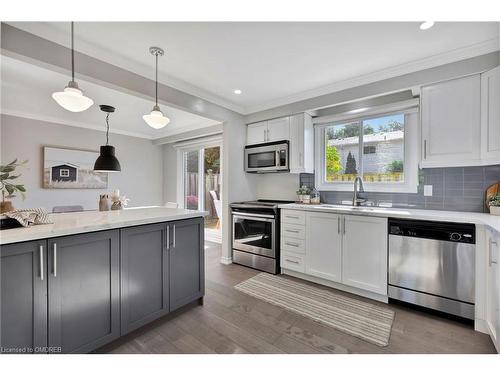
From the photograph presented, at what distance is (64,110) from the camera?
147 inches

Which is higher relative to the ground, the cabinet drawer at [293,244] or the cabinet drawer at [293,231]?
the cabinet drawer at [293,231]

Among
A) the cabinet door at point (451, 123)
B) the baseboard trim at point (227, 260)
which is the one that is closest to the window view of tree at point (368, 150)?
the cabinet door at point (451, 123)

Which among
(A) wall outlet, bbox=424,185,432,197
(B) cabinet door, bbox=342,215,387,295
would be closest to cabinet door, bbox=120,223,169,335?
(B) cabinet door, bbox=342,215,387,295

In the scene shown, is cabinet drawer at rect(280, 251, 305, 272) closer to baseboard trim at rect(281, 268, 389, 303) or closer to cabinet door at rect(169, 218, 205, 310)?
baseboard trim at rect(281, 268, 389, 303)

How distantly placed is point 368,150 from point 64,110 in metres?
4.77

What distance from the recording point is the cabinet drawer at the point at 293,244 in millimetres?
2902

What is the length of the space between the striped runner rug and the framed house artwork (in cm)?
380

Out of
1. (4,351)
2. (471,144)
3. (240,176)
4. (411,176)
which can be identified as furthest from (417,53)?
(4,351)

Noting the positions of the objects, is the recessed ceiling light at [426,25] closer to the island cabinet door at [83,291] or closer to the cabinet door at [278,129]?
the cabinet door at [278,129]

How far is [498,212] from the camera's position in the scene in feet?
6.78

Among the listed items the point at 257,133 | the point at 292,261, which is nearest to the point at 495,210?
the point at 292,261

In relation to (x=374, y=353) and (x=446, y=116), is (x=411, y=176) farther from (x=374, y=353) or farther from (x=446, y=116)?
(x=374, y=353)

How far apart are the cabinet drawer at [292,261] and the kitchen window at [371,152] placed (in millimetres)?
1105
